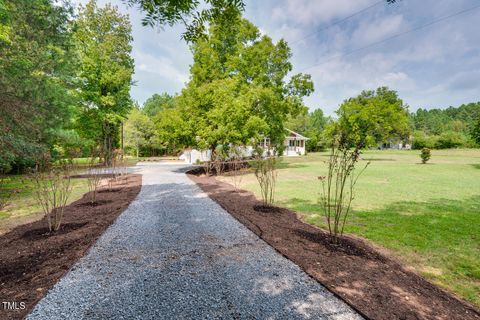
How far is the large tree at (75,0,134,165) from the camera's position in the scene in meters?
21.1

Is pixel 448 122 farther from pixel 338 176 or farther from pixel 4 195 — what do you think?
pixel 4 195

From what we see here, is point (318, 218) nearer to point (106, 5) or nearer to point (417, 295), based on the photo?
point (417, 295)

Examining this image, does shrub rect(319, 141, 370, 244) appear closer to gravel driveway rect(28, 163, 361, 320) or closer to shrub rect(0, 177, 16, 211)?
gravel driveway rect(28, 163, 361, 320)

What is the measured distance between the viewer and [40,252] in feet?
13.0

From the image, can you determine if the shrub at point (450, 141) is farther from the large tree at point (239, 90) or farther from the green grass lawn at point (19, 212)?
the green grass lawn at point (19, 212)

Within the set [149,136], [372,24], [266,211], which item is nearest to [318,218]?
[266,211]

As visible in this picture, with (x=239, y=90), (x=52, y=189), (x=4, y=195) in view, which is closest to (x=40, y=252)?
(x=52, y=189)

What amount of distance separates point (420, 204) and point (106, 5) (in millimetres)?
27856

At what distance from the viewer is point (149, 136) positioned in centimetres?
4003

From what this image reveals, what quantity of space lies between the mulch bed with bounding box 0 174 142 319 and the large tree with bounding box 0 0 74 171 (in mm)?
1747

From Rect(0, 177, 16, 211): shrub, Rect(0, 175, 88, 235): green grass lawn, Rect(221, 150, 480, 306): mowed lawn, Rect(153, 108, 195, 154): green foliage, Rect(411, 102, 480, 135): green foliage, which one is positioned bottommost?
Rect(221, 150, 480, 306): mowed lawn

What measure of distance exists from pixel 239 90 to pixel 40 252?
1474 cm

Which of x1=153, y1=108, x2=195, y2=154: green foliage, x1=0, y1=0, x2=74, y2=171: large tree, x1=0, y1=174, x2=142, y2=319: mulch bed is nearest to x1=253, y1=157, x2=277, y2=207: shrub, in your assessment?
x1=0, y1=174, x2=142, y2=319: mulch bed

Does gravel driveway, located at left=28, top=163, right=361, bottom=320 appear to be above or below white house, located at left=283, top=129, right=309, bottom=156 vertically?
below
